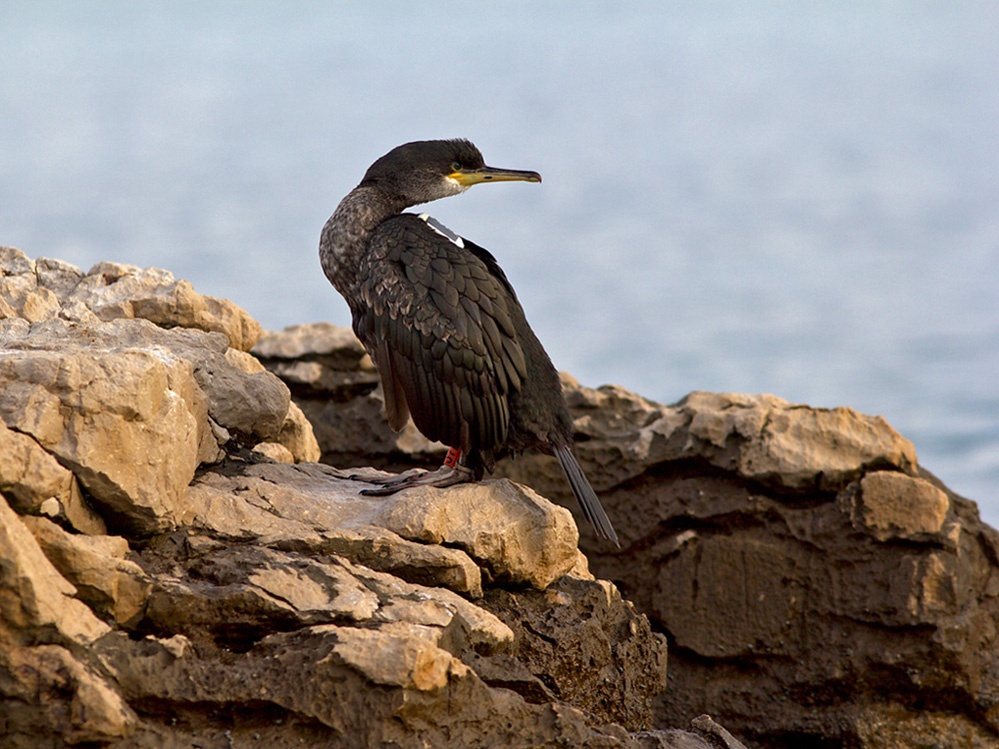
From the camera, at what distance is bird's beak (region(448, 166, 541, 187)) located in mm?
5316

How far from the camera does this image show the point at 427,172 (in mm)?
5211

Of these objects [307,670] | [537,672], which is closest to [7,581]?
[307,670]

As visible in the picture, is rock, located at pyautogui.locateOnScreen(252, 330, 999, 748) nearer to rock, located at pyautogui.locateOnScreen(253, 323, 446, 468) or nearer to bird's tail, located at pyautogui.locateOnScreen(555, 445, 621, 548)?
rock, located at pyautogui.locateOnScreen(253, 323, 446, 468)

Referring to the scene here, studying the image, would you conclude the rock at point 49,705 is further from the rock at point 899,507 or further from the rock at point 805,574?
the rock at point 899,507

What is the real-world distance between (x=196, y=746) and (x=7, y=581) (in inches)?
31.5

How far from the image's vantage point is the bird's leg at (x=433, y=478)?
14.8 feet

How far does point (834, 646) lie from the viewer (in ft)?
A: 23.3

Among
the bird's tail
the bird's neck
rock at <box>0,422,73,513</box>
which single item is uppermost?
the bird's neck

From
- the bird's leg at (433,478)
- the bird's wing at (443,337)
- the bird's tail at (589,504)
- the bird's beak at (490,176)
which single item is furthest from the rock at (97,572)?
the bird's beak at (490,176)

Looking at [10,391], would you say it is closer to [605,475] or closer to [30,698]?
[30,698]

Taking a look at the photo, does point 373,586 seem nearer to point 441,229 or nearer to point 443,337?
point 443,337

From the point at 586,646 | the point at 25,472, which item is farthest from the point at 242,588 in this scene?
the point at 586,646

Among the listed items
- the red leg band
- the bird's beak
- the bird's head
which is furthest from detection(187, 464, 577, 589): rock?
the bird's beak

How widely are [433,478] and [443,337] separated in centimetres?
70
